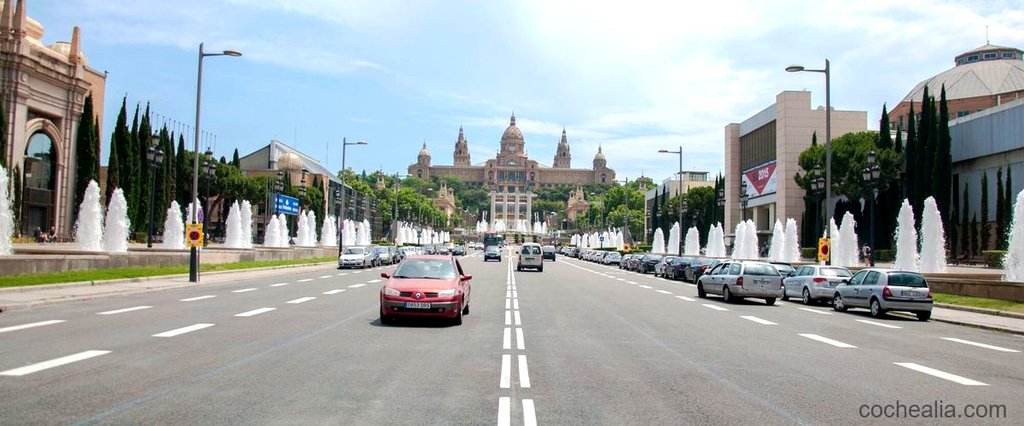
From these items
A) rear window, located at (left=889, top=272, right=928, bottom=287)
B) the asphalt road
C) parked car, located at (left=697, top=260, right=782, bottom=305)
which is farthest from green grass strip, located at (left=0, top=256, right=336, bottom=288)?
rear window, located at (left=889, top=272, right=928, bottom=287)

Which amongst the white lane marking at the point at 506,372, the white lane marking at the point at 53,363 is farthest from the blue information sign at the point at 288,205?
the white lane marking at the point at 506,372

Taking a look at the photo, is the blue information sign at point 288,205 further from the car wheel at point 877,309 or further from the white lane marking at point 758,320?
the car wheel at point 877,309

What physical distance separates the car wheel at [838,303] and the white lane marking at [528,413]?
19004 mm

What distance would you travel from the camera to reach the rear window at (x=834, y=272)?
27.9 meters

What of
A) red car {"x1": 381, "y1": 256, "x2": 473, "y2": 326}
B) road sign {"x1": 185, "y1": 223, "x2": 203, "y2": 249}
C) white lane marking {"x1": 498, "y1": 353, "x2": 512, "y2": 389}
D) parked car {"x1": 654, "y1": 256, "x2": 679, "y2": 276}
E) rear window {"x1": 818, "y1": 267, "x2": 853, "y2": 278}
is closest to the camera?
white lane marking {"x1": 498, "y1": 353, "x2": 512, "y2": 389}

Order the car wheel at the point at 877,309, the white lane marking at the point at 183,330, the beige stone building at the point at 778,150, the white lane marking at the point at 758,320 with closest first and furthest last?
1. the white lane marking at the point at 183,330
2. the white lane marking at the point at 758,320
3. the car wheel at the point at 877,309
4. the beige stone building at the point at 778,150

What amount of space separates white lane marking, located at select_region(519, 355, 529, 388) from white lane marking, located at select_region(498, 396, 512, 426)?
899 mm

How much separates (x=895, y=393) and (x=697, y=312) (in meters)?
12.4

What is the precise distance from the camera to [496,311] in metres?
20.5

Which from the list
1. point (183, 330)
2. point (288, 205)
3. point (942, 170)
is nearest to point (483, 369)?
point (183, 330)

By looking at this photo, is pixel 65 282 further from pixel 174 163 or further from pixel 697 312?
pixel 174 163

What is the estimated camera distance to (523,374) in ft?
34.0

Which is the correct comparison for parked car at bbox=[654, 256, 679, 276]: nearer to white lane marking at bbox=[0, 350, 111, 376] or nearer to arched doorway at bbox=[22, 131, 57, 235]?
white lane marking at bbox=[0, 350, 111, 376]

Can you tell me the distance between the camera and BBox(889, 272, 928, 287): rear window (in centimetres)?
2206
